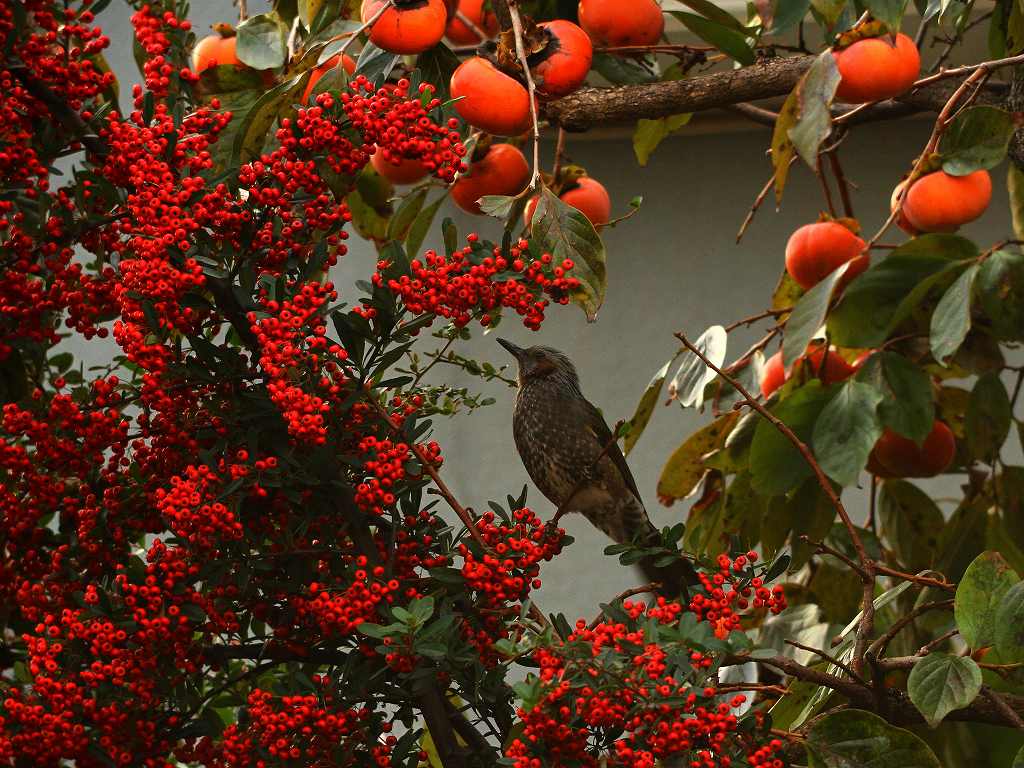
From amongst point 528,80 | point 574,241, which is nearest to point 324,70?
point 528,80

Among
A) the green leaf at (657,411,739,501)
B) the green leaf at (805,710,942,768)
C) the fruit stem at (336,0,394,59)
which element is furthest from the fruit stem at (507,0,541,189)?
the green leaf at (657,411,739,501)

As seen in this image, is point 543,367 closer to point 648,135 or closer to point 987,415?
point 648,135

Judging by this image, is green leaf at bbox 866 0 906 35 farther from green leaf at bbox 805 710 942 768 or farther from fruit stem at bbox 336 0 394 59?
green leaf at bbox 805 710 942 768

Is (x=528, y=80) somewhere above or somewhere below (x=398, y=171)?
below

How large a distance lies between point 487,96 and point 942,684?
2.35 feet

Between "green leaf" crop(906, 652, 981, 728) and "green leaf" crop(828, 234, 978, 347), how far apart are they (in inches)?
20.9

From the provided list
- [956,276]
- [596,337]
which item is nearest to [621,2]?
[956,276]

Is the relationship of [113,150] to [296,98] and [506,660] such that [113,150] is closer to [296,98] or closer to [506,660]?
[296,98]

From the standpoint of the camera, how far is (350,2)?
5.40 feet

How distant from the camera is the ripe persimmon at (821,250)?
1705 mm

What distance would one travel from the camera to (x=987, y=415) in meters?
1.71

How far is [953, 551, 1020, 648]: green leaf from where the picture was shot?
116 cm

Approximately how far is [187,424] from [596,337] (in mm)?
2372

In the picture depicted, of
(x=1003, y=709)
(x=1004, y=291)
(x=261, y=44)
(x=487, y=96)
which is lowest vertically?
(x=1003, y=709)
